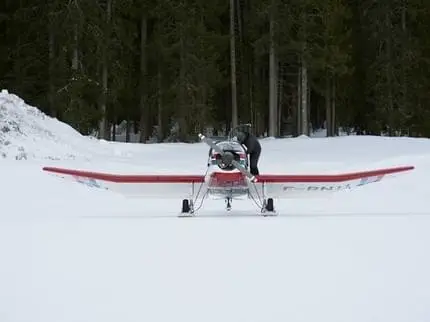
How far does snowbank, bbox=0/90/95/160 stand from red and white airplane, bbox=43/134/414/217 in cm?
778

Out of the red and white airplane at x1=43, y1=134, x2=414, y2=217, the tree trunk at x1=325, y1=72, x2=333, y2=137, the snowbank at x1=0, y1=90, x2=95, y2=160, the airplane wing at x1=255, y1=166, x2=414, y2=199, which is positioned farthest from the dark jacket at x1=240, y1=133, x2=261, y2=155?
the tree trunk at x1=325, y1=72, x2=333, y2=137

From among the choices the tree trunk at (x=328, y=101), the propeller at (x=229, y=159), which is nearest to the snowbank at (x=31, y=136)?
the propeller at (x=229, y=159)

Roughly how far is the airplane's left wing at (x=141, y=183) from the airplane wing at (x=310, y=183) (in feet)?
4.00

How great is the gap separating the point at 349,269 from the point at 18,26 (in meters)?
35.1

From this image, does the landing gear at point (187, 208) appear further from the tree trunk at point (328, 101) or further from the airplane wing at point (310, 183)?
the tree trunk at point (328, 101)

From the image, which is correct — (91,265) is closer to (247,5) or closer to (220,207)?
(220,207)

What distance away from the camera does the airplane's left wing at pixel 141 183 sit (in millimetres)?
11234

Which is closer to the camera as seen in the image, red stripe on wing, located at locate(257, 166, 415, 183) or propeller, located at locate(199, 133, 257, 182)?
propeller, located at locate(199, 133, 257, 182)

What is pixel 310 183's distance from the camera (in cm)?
1151

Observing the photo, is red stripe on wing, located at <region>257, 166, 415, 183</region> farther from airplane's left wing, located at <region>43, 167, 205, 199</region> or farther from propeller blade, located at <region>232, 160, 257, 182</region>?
airplane's left wing, located at <region>43, 167, 205, 199</region>

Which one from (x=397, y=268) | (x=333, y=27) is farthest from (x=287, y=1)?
(x=397, y=268)

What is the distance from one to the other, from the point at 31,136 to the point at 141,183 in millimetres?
10897

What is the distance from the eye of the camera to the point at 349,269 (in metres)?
6.55

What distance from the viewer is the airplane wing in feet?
37.2
